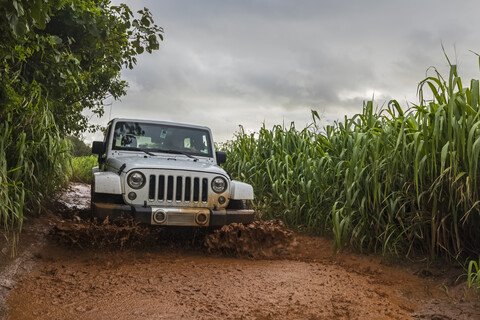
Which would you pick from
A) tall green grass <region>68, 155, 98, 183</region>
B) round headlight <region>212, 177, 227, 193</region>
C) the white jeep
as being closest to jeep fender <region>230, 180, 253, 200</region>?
the white jeep

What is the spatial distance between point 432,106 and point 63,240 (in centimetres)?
415

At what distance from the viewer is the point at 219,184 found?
5.25m

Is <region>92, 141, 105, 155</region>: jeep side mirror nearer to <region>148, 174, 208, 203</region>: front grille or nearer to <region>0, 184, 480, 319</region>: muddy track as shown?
<region>0, 184, 480, 319</region>: muddy track

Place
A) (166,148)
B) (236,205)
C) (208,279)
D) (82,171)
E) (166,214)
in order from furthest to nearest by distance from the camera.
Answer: (82,171) < (166,148) < (236,205) < (166,214) < (208,279)

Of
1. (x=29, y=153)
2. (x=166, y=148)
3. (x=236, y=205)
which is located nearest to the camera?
(x=29, y=153)

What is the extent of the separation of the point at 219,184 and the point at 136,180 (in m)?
0.94

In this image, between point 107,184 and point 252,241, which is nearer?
point 107,184

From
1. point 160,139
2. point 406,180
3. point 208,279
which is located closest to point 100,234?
point 208,279

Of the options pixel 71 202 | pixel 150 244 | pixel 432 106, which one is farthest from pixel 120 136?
pixel 432 106

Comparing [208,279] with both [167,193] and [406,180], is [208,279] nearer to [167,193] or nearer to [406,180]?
[167,193]

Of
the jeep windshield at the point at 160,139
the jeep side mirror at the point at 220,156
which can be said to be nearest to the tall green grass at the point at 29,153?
the jeep windshield at the point at 160,139

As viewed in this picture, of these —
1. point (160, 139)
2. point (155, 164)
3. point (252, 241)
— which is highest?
point (160, 139)

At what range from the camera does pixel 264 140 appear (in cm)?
855

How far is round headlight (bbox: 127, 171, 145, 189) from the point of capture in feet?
16.3
